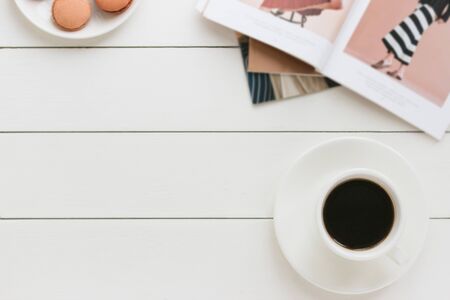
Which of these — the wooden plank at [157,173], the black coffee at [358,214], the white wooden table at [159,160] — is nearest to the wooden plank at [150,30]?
the white wooden table at [159,160]

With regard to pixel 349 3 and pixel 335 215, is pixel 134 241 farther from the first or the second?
pixel 349 3

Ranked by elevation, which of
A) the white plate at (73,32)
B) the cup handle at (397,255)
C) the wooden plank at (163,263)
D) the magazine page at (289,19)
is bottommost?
the wooden plank at (163,263)

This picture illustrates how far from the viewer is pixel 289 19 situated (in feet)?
2.71

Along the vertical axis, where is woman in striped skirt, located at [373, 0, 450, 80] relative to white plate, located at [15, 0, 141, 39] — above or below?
above

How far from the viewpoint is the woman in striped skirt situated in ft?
2.69

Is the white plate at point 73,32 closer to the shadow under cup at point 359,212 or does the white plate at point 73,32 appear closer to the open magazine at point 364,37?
the open magazine at point 364,37

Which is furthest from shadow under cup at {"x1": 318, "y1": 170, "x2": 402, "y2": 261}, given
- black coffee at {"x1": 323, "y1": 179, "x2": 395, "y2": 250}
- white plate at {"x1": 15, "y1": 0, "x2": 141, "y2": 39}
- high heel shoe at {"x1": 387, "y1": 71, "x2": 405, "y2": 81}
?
white plate at {"x1": 15, "y1": 0, "x2": 141, "y2": 39}

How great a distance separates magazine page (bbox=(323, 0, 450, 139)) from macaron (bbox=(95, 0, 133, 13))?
0.23 meters

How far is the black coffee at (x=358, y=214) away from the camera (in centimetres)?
79

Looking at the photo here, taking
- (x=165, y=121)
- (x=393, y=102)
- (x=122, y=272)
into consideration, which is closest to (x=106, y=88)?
(x=165, y=121)

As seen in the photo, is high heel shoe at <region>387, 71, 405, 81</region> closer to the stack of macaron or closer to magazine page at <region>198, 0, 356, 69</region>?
magazine page at <region>198, 0, 356, 69</region>

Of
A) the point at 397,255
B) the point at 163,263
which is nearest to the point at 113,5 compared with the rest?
the point at 163,263

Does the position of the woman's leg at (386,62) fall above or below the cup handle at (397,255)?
above

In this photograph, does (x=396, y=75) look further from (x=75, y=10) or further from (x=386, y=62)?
(x=75, y=10)
